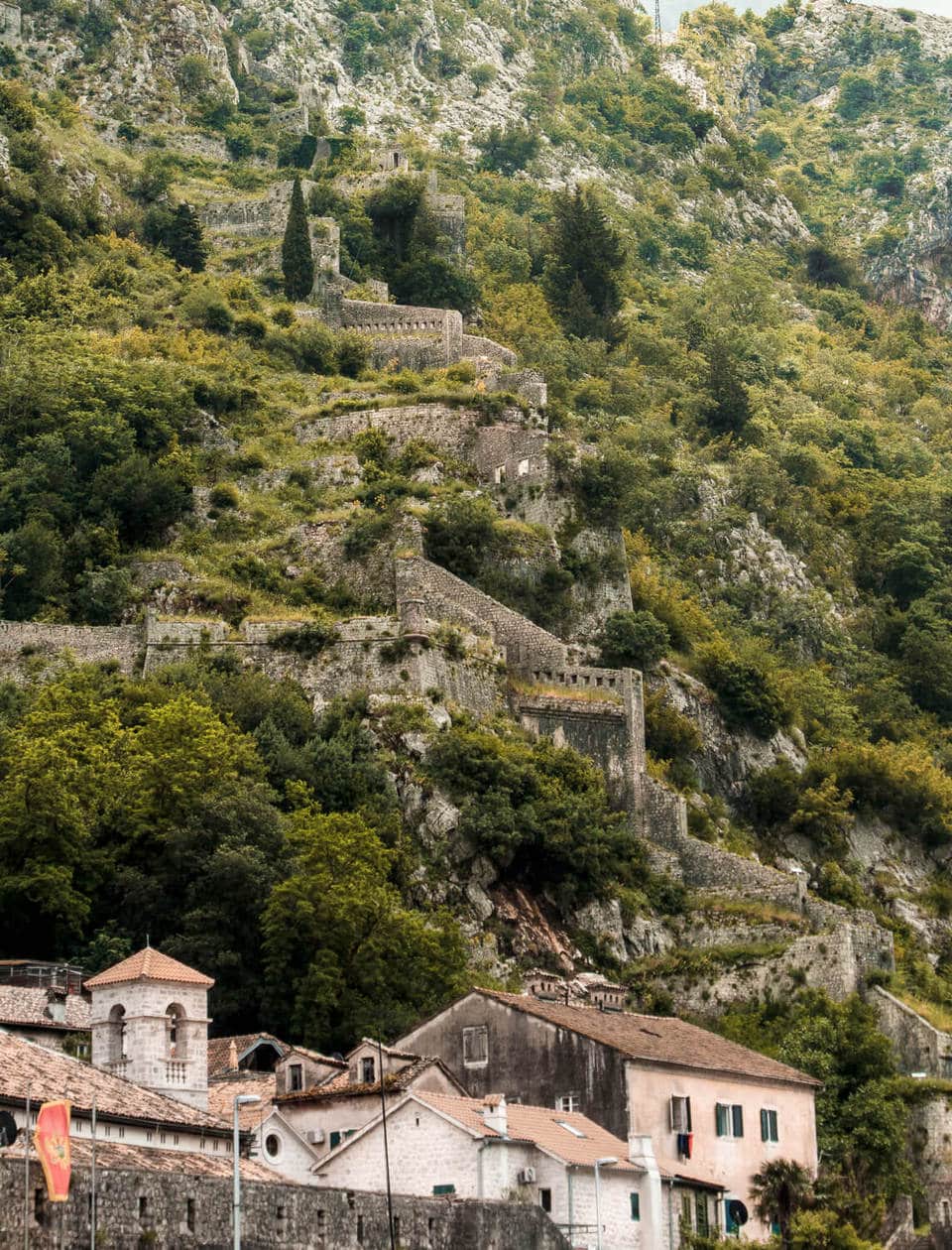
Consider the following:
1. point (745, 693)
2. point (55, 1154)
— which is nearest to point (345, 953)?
point (55, 1154)

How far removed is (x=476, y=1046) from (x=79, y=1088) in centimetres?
1432

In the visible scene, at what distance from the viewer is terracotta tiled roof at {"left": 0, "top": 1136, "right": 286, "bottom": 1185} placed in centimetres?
4443

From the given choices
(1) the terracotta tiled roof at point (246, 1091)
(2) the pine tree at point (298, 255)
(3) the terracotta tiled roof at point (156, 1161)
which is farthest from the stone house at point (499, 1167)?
(2) the pine tree at point (298, 255)

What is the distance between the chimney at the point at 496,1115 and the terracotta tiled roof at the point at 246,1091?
16.3 feet

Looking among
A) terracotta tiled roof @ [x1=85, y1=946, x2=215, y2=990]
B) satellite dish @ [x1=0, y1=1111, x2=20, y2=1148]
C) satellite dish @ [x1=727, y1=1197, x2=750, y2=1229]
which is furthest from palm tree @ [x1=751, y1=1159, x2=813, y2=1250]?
satellite dish @ [x1=0, y1=1111, x2=20, y2=1148]

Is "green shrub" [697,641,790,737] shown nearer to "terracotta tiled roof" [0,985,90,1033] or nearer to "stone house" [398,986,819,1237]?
"stone house" [398,986,819,1237]

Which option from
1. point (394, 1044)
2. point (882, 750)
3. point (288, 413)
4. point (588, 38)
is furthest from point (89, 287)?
point (588, 38)

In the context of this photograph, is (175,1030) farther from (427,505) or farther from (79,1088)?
(427,505)

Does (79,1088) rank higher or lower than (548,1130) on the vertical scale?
higher

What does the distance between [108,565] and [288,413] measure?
→ 1476cm

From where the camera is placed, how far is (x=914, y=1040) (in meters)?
74.1

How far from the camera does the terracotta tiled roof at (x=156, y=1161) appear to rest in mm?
44434

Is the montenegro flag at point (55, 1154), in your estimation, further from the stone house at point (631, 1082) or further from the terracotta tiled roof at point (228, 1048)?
the stone house at point (631, 1082)

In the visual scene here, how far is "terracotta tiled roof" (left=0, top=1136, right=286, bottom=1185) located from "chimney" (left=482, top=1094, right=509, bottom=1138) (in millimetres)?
5008
